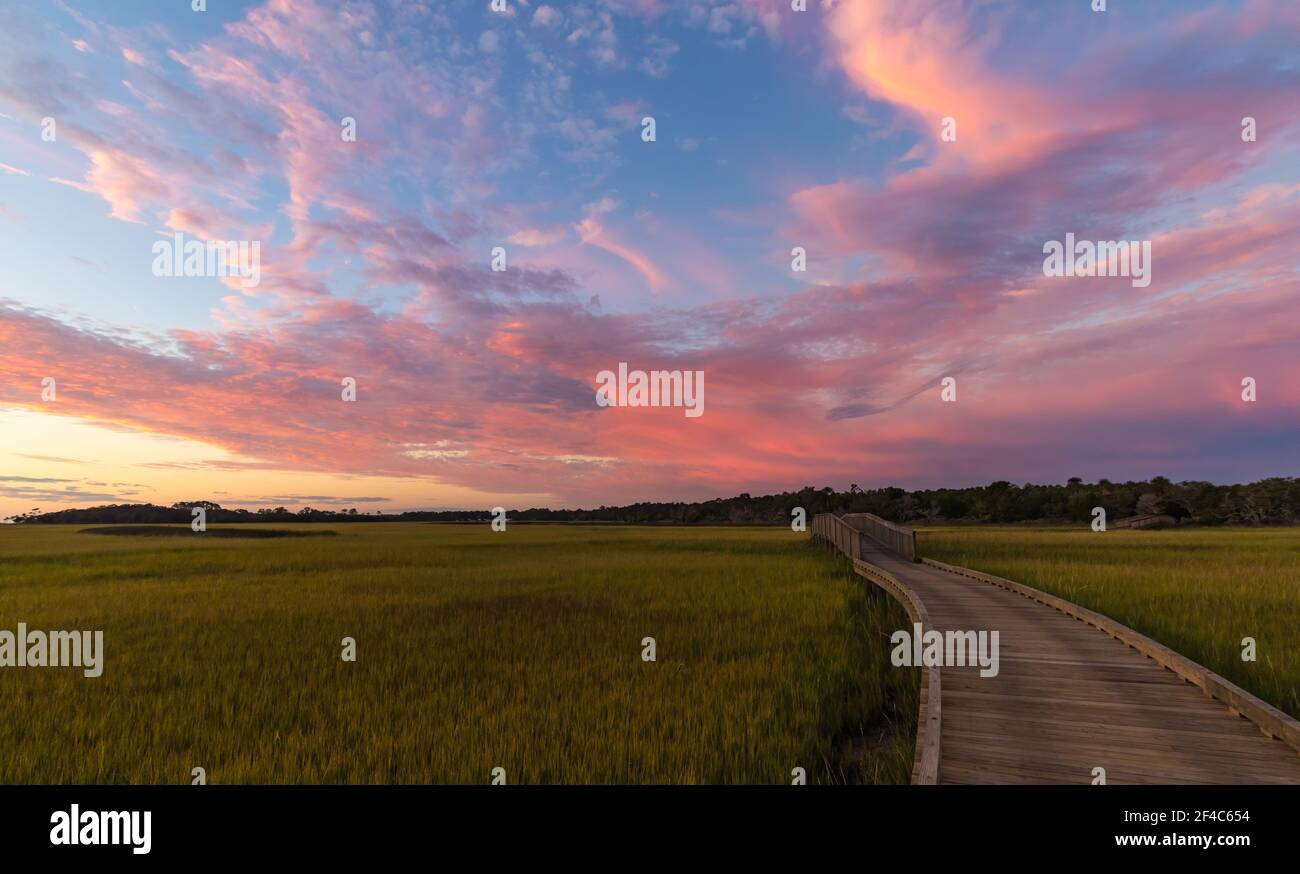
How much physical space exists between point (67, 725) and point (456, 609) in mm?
8799

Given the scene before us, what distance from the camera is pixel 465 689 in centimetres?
895

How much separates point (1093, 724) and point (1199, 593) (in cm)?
1354

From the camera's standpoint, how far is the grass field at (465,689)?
248 inches

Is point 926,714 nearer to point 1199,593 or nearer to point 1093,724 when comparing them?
point 1093,724

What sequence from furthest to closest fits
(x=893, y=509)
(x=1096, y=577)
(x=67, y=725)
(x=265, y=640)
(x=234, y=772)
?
(x=893, y=509) → (x=1096, y=577) → (x=265, y=640) → (x=67, y=725) → (x=234, y=772)

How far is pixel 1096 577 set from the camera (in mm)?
18812

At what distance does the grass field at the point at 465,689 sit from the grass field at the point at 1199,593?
16.2 ft

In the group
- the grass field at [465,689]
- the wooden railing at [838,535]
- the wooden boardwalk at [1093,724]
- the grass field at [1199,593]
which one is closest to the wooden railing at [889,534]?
the wooden railing at [838,535]

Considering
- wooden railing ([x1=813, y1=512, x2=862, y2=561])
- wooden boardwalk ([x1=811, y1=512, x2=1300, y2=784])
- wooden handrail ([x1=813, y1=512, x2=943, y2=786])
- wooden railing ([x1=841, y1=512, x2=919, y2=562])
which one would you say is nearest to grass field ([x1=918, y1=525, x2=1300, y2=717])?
wooden boardwalk ([x1=811, y1=512, x2=1300, y2=784])

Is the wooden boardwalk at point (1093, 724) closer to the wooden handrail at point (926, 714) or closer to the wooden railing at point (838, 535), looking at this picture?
the wooden handrail at point (926, 714)

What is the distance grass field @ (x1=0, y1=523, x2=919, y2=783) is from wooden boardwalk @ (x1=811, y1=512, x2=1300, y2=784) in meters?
0.94

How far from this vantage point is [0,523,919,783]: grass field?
6.29 m
